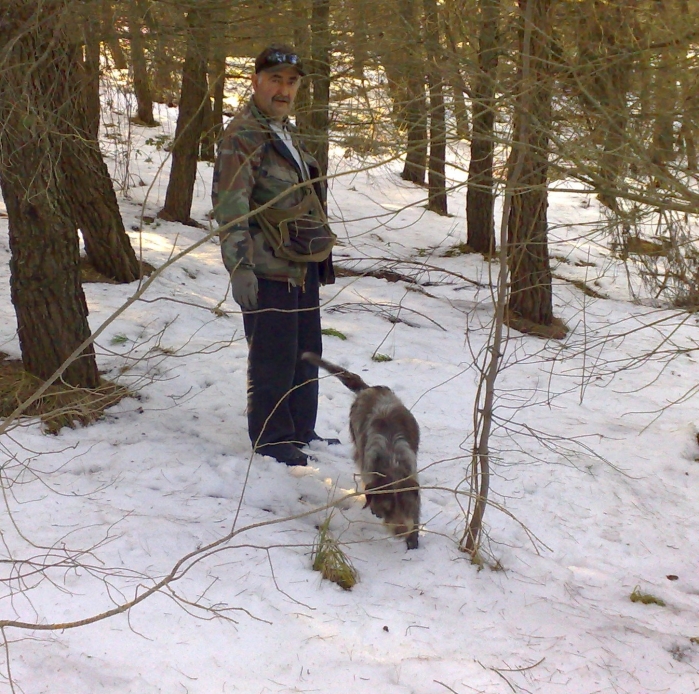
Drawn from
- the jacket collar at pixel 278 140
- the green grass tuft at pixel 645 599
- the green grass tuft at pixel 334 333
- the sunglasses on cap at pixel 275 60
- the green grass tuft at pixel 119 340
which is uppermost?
the sunglasses on cap at pixel 275 60

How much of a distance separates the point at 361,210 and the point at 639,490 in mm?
9873

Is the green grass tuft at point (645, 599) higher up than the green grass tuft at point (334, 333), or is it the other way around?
the green grass tuft at point (334, 333)

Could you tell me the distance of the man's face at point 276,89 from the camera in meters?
3.55

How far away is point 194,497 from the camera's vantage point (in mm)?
3592

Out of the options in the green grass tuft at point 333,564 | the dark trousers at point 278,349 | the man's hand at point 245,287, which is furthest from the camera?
the dark trousers at point 278,349

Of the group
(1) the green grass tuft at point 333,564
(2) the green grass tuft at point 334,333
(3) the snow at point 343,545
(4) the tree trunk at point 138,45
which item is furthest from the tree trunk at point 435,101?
(2) the green grass tuft at point 334,333

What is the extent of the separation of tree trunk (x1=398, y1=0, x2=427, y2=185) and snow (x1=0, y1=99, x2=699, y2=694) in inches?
11.2

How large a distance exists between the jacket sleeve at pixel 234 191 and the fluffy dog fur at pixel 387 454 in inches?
32.1

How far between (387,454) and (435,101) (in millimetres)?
1859

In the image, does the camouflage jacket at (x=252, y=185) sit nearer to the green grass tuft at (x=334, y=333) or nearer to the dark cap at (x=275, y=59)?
the dark cap at (x=275, y=59)

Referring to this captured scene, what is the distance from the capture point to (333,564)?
304 centimetres

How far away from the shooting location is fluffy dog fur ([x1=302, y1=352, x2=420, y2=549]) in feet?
11.3

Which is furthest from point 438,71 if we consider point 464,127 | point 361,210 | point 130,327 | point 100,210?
point 361,210

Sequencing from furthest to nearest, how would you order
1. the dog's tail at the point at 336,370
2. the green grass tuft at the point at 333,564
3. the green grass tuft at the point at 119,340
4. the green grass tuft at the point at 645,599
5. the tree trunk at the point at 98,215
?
the tree trunk at the point at 98,215
the green grass tuft at the point at 119,340
the dog's tail at the point at 336,370
the green grass tuft at the point at 645,599
the green grass tuft at the point at 333,564
